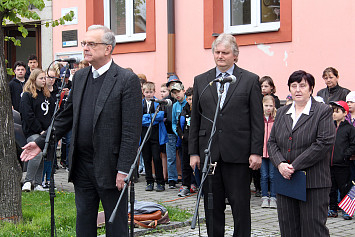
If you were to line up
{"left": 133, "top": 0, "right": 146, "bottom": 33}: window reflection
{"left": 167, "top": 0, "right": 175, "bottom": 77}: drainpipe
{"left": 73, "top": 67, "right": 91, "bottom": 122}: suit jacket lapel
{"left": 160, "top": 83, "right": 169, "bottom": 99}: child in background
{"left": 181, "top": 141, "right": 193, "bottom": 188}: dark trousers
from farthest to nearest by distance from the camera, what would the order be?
{"left": 133, "top": 0, "right": 146, "bottom": 33}: window reflection → {"left": 167, "top": 0, "right": 175, "bottom": 77}: drainpipe → {"left": 160, "top": 83, "right": 169, "bottom": 99}: child in background → {"left": 181, "top": 141, "right": 193, "bottom": 188}: dark trousers → {"left": 73, "top": 67, "right": 91, "bottom": 122}: suit jacket lapel

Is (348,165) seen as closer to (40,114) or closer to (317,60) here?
(317,60)

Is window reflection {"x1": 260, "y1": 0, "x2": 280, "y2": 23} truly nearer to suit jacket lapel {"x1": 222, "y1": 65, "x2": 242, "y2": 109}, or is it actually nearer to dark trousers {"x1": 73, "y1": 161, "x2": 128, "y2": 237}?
suit jacket lapel {"x1": 222, "y1": 65, "x2": 242, "y2": 109}

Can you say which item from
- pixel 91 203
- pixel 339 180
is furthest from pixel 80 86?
pixel 339 180

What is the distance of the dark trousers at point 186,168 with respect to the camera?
1023 cm

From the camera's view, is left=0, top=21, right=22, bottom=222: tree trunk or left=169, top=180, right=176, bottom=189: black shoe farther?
left=169, top=180, right=176, bottom=189: black shoe

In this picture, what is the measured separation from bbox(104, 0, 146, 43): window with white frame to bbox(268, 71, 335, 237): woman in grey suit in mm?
7597

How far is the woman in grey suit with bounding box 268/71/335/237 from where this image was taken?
17.6ft

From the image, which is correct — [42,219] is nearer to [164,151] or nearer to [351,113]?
[164,151]

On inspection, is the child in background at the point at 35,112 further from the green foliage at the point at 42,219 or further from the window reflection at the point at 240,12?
the window reflection at the point at 240,12

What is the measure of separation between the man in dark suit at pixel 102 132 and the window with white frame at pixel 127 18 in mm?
7958

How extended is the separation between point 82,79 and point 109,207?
3.63ft

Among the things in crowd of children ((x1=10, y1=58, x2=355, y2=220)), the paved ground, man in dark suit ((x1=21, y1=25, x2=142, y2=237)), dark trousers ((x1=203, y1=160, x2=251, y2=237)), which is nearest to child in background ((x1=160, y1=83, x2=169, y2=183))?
crowd of children ((x1=10, y1=58, x2=355, y2=220))

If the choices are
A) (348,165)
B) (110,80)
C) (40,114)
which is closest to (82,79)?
(110,80)

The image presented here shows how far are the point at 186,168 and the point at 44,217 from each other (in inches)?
131
